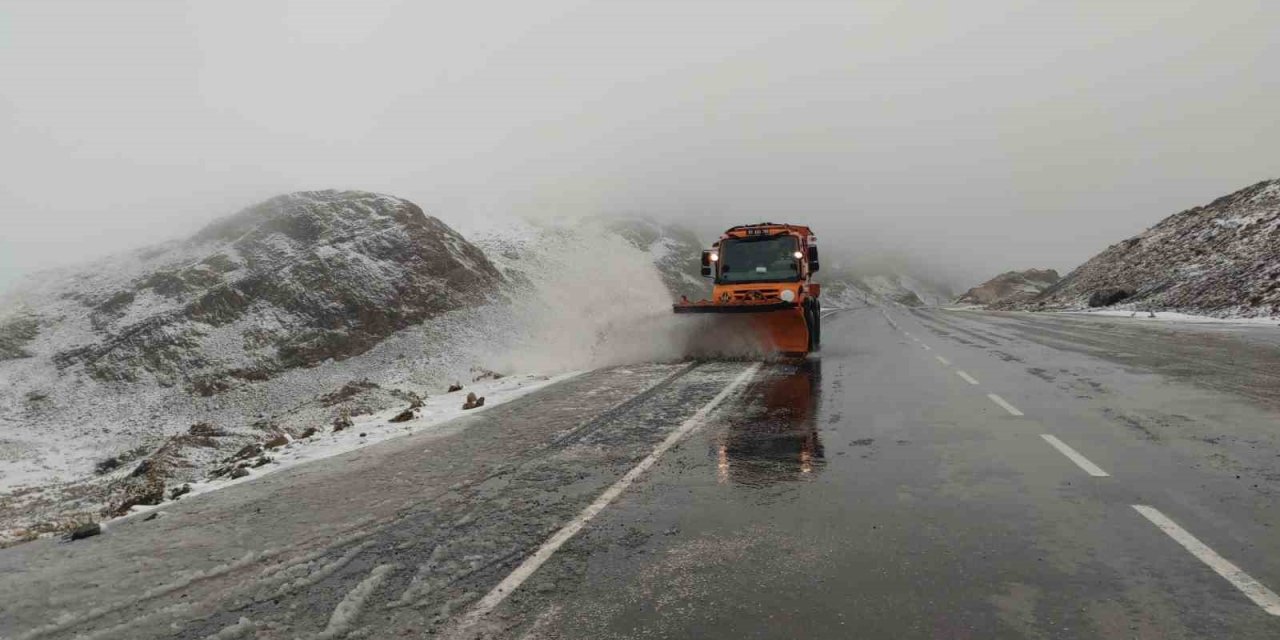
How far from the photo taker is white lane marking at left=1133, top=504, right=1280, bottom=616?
3182mm

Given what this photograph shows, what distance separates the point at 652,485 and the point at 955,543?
2.41 m

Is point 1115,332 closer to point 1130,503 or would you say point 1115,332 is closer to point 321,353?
point 1130,503

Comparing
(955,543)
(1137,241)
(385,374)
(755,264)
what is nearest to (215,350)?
(385,374)

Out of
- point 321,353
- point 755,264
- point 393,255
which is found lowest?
point 321,353

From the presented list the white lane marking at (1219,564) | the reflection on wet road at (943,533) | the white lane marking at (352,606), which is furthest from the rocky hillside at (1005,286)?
the white lane marking at (352,606)

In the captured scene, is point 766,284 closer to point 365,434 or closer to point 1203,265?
point 365,434

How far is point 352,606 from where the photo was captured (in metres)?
3.46

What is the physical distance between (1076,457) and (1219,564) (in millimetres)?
2635

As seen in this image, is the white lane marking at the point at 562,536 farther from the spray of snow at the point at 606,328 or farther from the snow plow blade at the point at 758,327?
the spray of snow at the point at 606,328

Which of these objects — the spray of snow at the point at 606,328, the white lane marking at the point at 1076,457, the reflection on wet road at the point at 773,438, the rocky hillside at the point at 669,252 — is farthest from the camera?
the rocky hillside at the point at 669,252

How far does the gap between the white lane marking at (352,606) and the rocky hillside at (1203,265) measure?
35938 mm

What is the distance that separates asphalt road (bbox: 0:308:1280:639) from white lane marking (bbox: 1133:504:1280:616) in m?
0.02

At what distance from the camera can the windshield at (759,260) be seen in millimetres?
16344

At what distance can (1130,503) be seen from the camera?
4730mm
